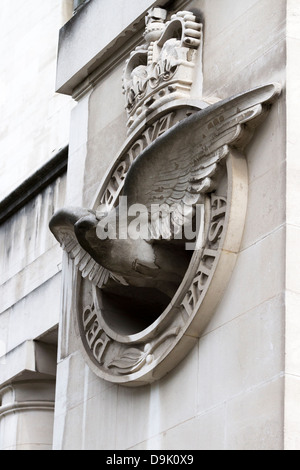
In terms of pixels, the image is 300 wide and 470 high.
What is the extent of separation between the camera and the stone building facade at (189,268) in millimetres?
13141

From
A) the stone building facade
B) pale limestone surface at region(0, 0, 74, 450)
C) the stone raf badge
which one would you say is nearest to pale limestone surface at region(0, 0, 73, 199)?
pale limestone surface at region(0, 0, 74, 450)

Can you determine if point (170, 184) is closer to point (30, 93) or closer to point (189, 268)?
point (189, 268)

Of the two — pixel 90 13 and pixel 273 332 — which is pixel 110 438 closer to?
pixel 273 332

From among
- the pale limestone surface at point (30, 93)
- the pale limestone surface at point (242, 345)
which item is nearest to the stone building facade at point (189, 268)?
the pale limestone surface at point (242, 345)

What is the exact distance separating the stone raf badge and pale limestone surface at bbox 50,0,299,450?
0.47ft

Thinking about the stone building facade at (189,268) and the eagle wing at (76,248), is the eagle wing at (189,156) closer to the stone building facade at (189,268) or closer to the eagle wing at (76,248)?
the stone building facade at (189,268)

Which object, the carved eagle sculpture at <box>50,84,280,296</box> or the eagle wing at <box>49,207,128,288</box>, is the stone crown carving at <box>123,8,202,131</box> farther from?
the eagle wing at <box>49,207,128,288</box>

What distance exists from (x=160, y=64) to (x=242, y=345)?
3.22 meters

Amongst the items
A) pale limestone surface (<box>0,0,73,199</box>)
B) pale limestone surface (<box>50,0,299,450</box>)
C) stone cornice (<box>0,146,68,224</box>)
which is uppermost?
pale limestone surface (<box>0,0,73,199</box>)

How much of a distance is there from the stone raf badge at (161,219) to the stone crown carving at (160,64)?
12 mm

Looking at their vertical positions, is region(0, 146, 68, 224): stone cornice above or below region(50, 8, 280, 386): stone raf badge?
above

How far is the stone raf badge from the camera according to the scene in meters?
13.9

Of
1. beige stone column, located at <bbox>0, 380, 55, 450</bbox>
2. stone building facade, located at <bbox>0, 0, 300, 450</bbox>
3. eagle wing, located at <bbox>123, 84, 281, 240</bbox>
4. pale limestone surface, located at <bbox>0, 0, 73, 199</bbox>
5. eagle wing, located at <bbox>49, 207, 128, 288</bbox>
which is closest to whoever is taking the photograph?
stone building facade, located at <bbox>0, 0, 300, 450</bbox>

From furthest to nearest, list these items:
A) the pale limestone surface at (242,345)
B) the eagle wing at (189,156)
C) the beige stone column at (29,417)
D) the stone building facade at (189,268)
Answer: the beige stone column at (29,417) → the eagle wing at (189,156) → the stone building facade at (189,268) → the pale limestone surface at (242,345)
